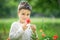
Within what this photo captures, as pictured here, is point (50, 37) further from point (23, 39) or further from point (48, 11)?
point (48, 11)

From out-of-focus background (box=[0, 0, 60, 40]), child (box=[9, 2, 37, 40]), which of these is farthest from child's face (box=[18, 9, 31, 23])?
out-of-focus background (box=[0, 0, 60, 40])

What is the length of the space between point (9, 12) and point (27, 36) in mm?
3395

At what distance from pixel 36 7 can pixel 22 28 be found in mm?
3840

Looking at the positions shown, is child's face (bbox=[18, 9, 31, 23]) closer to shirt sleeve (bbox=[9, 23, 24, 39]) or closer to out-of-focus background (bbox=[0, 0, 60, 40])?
shirt sleeve (bbox=[9, 23, 24, 39])

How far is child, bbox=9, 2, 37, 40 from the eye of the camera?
6.40 feet

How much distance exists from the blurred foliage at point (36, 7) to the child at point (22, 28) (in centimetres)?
288

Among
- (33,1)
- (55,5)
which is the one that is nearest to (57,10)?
(55,5)

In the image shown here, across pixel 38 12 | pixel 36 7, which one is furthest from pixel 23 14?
pixel 36 7

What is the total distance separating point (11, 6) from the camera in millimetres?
5180

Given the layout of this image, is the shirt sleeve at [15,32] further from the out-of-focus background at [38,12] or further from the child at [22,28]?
the out-of-focus background at [38,12]

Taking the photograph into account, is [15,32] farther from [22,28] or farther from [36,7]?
[36,7]

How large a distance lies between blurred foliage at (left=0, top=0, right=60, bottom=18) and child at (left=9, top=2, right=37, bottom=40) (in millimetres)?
2882

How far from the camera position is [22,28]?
195 centimetres

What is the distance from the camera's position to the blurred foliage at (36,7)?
16.5ft
